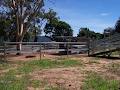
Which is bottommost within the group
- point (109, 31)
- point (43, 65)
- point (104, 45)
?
point (43, 65)

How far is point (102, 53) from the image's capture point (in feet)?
96.2

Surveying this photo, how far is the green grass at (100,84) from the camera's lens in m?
12.3

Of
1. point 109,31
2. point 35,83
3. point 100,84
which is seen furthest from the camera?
point 109,31

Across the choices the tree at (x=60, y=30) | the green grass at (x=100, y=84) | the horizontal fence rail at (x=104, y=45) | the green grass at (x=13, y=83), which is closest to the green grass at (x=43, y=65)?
the green grass at (x=13, y=83)

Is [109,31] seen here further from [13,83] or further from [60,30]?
[13,83]

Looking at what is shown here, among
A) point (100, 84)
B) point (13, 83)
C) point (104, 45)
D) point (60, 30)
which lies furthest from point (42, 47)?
point (60, 30)

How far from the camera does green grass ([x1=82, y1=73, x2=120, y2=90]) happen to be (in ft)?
40.4

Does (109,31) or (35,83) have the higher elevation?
(109,31)

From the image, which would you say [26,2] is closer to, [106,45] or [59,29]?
[106,45]

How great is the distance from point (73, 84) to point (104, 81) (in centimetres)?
123

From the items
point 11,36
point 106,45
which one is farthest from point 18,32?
point 11,36

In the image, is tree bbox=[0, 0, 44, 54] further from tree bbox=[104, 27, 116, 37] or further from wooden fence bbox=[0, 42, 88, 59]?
tree bbox=[104, 27, 116, 37]

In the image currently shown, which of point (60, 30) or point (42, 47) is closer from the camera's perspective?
point (42, 47)

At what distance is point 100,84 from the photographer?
13.0 m
